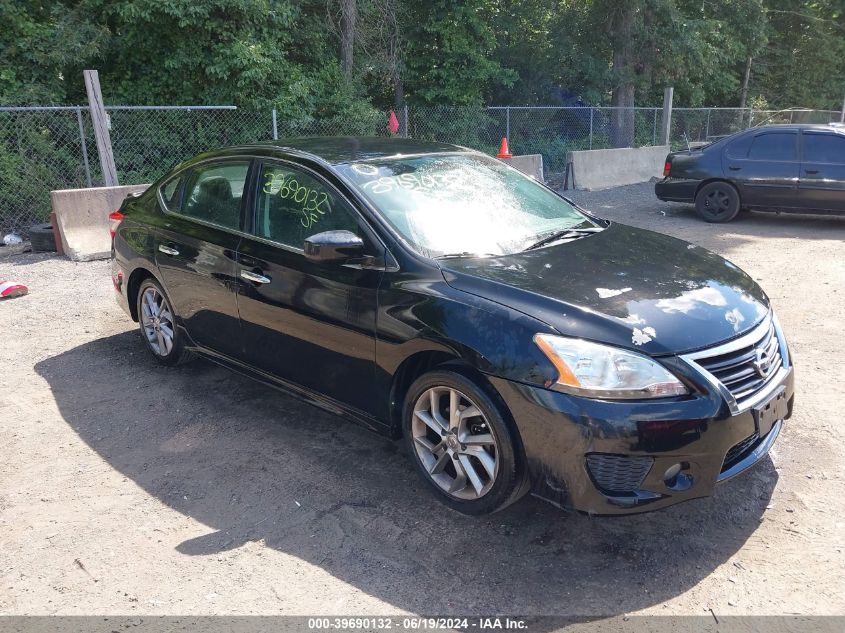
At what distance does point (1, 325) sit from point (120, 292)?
5.88 ft

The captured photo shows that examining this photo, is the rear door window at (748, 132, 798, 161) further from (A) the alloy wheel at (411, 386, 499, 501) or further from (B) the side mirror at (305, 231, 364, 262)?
(A) the alloy wheel at (411, 386, 499, 501)

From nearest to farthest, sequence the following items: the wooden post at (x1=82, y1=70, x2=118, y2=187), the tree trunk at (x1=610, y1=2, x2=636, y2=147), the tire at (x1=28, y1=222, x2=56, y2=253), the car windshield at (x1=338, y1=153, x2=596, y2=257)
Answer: the car windshield at (x1=338, y1=153, x2=596, y2=257) < the tire at (x1=28, y1=222, x2=56, y2=253) < the wooden post at (x1=82, y1=70, x2=118, y2=187) < the tree trunk at (x1=610, y1=2, x2=636, y2=147)

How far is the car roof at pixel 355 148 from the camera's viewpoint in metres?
4.33

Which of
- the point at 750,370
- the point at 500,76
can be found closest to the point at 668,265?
the point at 750,370

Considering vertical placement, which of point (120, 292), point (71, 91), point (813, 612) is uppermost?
point (71, 91)

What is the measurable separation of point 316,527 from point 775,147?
33.7 feet

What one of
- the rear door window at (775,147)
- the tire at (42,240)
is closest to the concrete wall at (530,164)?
the rear door window at (775,147)

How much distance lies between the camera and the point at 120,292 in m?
5.73

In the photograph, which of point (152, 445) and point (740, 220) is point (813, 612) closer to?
point (152, 445)

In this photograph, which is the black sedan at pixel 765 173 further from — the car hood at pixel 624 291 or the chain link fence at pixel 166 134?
the car hood at pixel 624 291

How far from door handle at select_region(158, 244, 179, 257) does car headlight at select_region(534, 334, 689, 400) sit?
2991mm

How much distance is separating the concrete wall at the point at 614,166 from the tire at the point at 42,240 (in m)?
10.1

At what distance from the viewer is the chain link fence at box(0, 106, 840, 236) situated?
11.7 metres

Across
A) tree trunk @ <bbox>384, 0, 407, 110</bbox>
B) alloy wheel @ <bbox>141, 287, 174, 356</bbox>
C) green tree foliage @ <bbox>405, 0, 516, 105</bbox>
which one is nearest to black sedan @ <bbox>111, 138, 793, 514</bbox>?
alloy wheel @ <bbox>141, 287, 174, 356</bbox>
